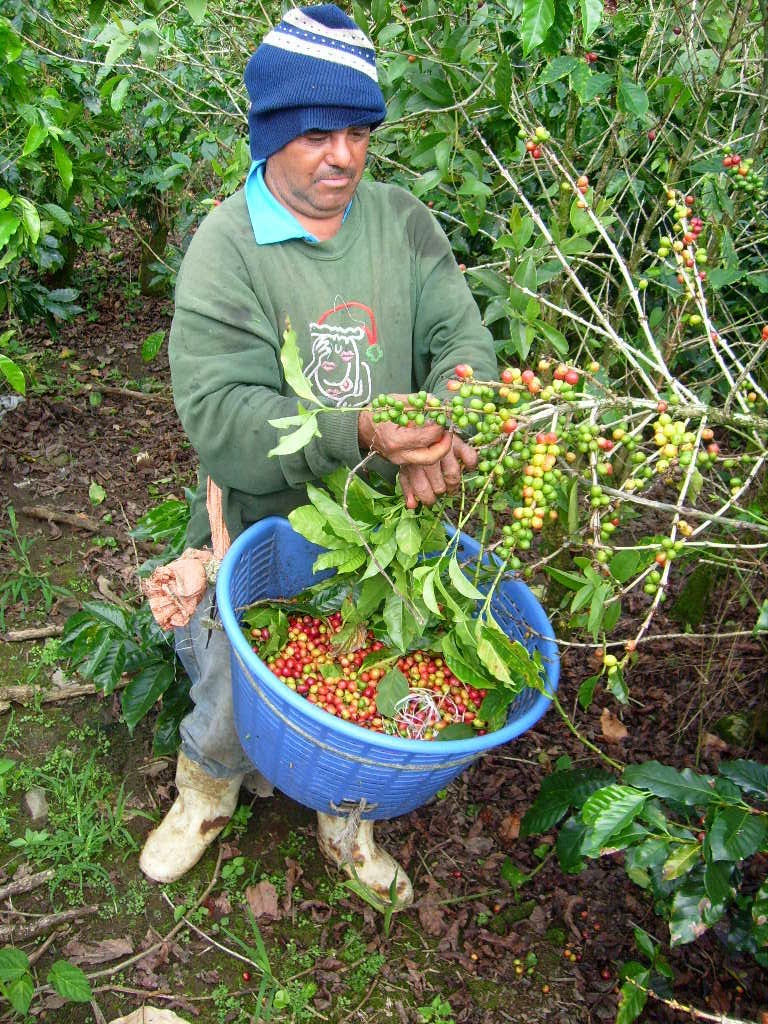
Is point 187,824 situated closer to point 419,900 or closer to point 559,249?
point 419,900

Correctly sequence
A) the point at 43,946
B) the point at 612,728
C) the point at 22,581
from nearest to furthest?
the point at 43,946 → the point at 612,728 → the point at 22,581

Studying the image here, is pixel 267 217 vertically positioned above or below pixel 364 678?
above

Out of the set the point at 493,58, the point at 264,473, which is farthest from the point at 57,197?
the point at 264,473

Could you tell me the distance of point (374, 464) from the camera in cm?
215

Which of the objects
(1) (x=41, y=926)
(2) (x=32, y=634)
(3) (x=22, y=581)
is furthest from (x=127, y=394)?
(1) (x=41, y=926)

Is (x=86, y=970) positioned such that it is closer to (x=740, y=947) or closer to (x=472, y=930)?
(x=472, y=930)

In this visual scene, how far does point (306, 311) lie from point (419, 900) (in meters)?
1.76

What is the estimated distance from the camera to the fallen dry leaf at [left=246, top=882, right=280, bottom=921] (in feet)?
8.11

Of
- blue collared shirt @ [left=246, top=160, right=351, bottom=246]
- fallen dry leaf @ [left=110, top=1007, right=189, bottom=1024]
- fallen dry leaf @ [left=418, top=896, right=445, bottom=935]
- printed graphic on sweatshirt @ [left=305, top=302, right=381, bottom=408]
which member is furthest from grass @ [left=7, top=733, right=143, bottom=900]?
blue collared shirt @ [left=246, top=160, right=351, bottom=246]

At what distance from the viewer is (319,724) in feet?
5.54

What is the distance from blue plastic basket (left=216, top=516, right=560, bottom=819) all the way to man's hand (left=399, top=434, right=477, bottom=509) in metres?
0.29

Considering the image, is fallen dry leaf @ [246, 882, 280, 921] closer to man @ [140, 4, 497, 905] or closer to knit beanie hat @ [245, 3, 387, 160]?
man @ [140, 4, 497, 905]

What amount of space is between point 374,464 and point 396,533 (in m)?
0.31

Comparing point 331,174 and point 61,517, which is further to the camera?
point 61,517
